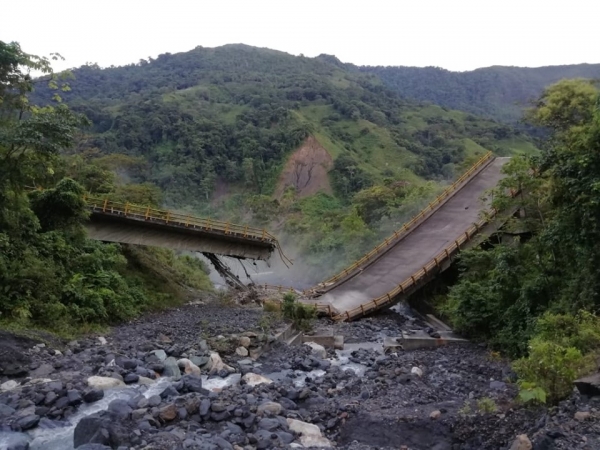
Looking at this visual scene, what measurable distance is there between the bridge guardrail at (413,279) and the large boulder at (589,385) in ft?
43.7

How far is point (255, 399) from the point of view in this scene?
10664 mm

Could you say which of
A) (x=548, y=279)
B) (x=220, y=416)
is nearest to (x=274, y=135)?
(x=548, y=279)

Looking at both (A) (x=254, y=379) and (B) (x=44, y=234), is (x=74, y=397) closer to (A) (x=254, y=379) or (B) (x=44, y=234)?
(A) (x=254, y=379)

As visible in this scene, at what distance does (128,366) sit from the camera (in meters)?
12.3

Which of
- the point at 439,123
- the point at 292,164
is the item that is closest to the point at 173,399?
the point at 292,164

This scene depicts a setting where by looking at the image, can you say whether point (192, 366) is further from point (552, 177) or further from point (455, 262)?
point (455, 262)

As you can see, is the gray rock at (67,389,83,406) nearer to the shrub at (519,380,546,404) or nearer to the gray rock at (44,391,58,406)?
the gray rock at (44,391,58,406)

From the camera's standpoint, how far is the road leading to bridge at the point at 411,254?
24.2 meters

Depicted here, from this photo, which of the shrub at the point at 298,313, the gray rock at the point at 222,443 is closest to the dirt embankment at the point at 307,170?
the shrub at the point at 298,313

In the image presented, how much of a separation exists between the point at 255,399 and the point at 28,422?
13.3 ft

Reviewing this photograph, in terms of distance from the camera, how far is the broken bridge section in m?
22.6

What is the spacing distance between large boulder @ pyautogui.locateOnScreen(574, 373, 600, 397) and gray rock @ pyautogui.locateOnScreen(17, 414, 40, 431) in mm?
9206

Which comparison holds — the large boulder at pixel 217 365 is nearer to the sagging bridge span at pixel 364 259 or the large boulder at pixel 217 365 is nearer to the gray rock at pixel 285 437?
the gray rock at pixel 285 437

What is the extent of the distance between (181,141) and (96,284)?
63.3 m
